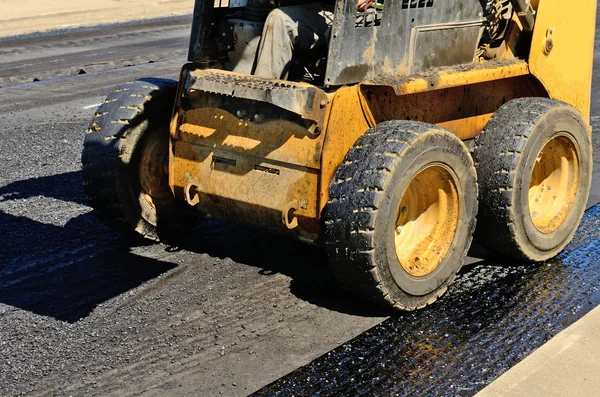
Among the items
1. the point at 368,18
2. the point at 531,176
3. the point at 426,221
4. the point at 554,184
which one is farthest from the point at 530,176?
the point at 368,18

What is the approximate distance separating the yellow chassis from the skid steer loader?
1cm

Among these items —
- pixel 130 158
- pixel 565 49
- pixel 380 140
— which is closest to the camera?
pixel 380 140

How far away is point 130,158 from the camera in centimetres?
638

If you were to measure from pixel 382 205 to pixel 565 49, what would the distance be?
87.2 inches

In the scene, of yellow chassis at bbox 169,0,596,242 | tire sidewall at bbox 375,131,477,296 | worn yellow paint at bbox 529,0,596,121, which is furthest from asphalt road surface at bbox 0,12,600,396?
worn yellow paint at bbox 529,0,596,121

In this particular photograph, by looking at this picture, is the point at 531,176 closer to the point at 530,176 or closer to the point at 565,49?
the point at 530,176

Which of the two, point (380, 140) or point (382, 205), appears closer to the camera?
point (382, 205)

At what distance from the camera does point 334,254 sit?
538cm

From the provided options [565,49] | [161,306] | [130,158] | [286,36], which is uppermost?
[286,36]

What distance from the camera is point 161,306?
5.69 metres

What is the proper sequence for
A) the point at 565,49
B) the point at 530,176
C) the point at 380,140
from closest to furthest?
1. the point at 380,140
2. the point at 530,176
3. the point at 565,49

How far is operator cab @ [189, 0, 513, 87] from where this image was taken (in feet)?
18.1

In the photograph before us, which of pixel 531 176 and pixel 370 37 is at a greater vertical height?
pixel 370 37

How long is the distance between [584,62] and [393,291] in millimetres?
2521
